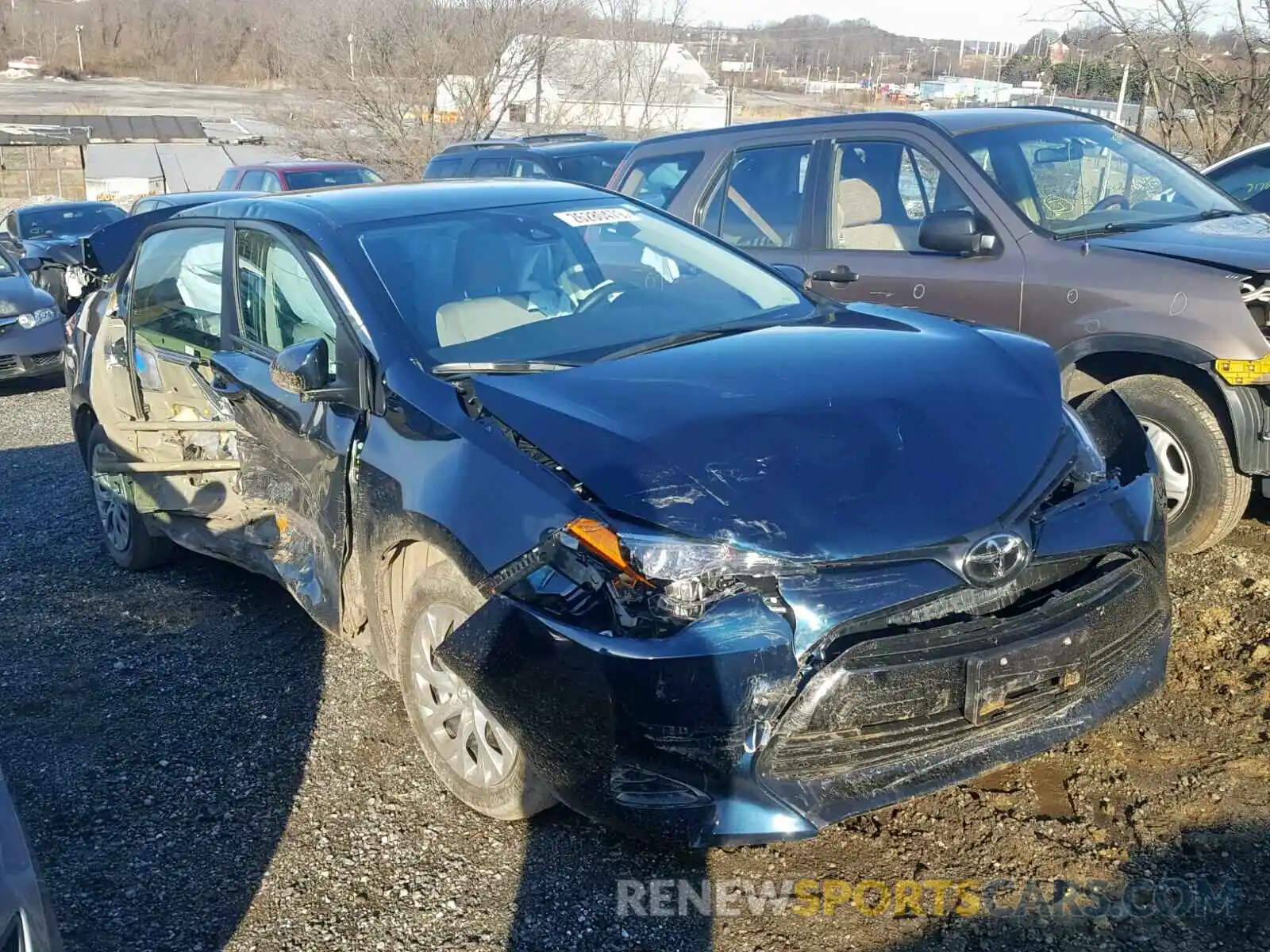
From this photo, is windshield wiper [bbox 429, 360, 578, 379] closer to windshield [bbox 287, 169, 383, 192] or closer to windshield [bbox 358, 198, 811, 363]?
windshield [bbox 358, 198, 811, 363]

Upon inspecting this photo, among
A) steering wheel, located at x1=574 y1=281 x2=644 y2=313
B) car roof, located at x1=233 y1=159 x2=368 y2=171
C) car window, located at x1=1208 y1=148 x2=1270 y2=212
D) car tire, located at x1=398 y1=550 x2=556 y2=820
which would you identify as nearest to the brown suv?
steering wheel, located at x1=574 y1=281 x2=644 y2=313

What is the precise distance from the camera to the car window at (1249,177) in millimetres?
7752

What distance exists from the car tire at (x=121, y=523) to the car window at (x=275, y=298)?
1.38 m

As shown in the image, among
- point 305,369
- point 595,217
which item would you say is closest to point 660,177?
point 595,217

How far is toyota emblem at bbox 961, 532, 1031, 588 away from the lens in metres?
2.79

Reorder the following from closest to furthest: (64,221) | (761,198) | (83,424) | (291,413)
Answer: (291,413) → (83,424) → (761,198) → (64,221)

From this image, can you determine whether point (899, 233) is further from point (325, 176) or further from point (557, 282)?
point (325, 176)

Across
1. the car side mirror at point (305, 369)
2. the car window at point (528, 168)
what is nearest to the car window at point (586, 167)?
the car window at point (528, 168)

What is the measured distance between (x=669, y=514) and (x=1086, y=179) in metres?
3.80

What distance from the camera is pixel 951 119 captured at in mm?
5750

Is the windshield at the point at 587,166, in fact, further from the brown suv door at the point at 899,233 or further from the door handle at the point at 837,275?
the door handle at the point at 837,275

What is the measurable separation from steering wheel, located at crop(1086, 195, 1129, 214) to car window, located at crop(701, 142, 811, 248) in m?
1.43

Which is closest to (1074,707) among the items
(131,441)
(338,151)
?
(131,441)

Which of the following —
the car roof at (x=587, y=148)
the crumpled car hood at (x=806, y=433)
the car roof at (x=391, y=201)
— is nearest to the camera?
the crumpled car hood at (x=806, y=433)
